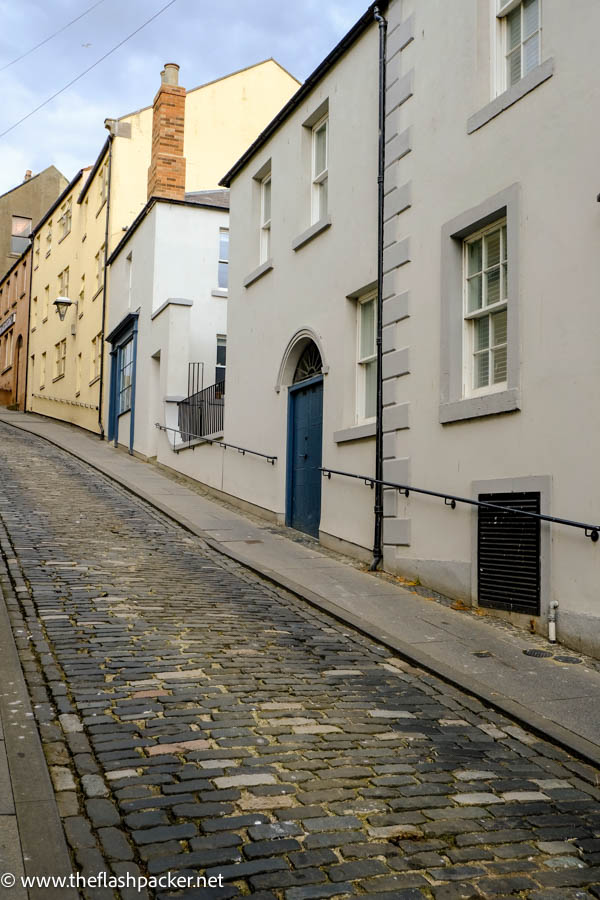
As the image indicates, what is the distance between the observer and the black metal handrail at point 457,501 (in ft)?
24.2

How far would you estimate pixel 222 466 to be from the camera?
1752 centimetres

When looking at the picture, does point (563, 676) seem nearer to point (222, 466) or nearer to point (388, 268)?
point (388, 268)

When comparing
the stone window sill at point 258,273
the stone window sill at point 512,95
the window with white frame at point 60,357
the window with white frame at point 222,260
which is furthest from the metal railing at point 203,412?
the window with white frame at point 60,357

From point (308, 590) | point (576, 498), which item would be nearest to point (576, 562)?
point (576, 498)

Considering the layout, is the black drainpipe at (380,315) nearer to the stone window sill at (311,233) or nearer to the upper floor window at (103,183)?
the stone window sill at (311,233)

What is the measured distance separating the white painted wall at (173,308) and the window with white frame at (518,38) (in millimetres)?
13225

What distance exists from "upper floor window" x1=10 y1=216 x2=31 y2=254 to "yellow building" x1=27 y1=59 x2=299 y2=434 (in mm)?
12303

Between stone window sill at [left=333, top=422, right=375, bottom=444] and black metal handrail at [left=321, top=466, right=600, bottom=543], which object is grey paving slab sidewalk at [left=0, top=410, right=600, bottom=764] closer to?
black metal handrail at [left=321, top=466, right=600, bottom=543]

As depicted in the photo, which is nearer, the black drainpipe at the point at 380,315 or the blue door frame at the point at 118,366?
the black drainpipe at the point at 380,315

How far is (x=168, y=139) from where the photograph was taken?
A: 24828mm

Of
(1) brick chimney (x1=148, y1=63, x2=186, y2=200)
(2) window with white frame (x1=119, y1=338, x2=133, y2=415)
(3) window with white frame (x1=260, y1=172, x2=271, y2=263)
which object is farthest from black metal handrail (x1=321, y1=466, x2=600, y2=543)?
(2) window with white frame (x1=119, y1=338, x2=133, y2=415)

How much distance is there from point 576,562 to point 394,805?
12.8 ft

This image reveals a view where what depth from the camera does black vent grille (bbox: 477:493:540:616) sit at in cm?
821

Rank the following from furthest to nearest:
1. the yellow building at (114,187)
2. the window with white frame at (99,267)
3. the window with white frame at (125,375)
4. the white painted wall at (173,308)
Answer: the window with white frame at (99,267) < the yellow building at (114,187) < the window with white frame at (125,375) < the white painted wall at (173,308)
